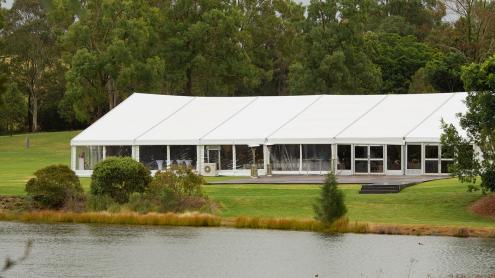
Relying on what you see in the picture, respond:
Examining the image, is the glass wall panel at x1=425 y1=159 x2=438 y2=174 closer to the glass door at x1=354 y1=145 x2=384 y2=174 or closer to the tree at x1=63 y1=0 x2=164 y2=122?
the glass door at x1=354 y1=145 x2=384 y2=174

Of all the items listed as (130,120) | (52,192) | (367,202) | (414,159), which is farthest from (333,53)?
(52,192)

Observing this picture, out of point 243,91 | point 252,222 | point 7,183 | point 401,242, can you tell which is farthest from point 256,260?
point 243,91

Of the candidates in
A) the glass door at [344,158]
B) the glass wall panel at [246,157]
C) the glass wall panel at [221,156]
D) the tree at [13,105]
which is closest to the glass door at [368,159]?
the glass door at [344,158]

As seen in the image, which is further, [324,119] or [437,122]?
[324,119]

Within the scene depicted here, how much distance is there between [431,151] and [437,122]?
156cm

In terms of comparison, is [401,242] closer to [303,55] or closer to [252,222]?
[252,222]

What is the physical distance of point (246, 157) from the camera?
56.5 meters

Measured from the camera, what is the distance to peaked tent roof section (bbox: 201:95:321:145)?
55469 millimetres

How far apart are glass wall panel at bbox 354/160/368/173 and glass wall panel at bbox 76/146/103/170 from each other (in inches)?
574

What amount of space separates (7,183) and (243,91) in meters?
46.2

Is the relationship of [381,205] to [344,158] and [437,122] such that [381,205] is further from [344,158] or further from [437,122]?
[344,158]

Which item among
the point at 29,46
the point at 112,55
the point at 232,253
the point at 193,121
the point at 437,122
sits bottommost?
the point at 232,253

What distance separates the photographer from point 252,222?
112ft

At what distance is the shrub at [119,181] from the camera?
128 feet
